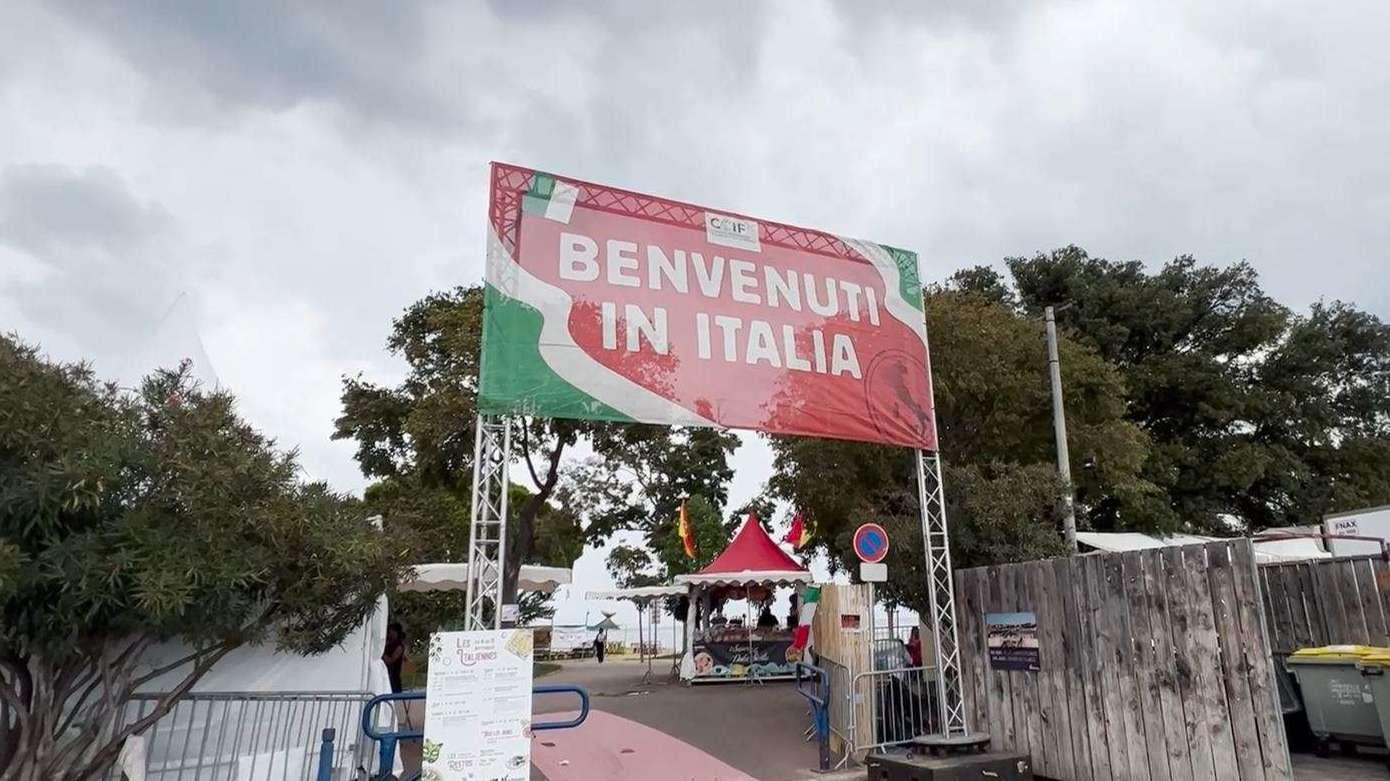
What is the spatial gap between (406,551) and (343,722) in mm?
1844

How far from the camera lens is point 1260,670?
6.54 metres

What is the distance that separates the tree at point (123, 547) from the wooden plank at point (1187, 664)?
6.84 meters

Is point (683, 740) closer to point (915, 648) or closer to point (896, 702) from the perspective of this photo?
point (896, 702)

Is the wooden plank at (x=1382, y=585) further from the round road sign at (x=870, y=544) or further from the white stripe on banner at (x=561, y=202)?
the white stripe on banner at (x=561, y=202)

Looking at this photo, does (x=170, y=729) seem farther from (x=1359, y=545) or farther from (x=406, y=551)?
(x=1359, y=545)

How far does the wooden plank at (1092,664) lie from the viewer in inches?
303

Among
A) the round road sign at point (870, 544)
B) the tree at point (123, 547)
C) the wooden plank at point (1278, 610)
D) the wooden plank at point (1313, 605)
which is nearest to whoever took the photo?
the tree at point (123, 547)

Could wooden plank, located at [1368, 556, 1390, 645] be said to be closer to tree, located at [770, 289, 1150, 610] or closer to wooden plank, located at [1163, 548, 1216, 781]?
tree, located at [770, 289, 1150, 610]

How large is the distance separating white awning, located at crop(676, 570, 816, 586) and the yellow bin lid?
998 centimetres

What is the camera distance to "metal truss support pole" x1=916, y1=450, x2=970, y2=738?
9016 millimetres

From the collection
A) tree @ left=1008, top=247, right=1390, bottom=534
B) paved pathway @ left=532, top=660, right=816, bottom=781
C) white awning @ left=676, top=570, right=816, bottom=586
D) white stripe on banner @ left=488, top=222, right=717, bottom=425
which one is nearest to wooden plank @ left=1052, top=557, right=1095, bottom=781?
paved pathway @ left=532, top=660, right=816, bottom=781

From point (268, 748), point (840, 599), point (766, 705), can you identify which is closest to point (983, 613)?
point (840, 599)

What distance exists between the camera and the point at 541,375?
8086 millimetres

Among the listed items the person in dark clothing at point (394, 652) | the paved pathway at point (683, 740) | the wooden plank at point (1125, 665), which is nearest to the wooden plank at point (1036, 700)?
the wooden plank at point (1125, 665)
